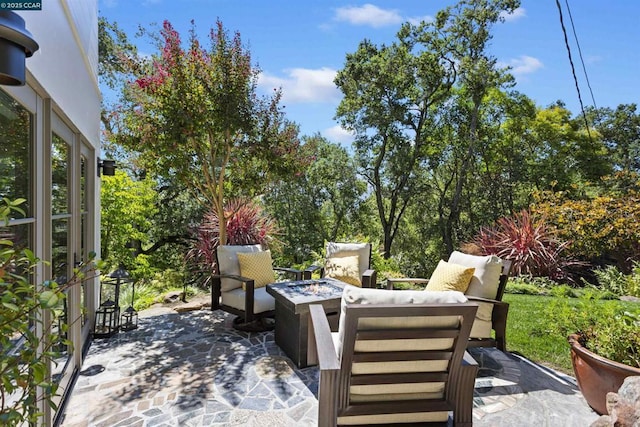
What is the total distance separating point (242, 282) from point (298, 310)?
1.26 m

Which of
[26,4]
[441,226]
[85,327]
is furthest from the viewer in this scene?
[441,226]

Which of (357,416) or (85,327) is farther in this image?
(85,327)

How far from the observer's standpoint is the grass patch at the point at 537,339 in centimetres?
353

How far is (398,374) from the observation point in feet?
6.43

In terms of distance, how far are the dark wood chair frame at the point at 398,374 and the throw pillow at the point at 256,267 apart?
2651 millimetres

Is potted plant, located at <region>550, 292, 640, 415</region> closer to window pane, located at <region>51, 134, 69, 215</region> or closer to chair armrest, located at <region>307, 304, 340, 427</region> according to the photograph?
chair armrest, located at <region>307, 304, 340, 427</region>

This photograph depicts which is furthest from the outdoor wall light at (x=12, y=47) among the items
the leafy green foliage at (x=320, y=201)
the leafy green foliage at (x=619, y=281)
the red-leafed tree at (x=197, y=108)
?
the leafy green foliage at (x=320, y=201)

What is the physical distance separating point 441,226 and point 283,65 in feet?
28.4

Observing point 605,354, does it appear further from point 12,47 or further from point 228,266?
point 228,266

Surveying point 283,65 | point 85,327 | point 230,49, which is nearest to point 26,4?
point 85,327

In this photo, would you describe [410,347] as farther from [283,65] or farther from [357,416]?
[283,65]

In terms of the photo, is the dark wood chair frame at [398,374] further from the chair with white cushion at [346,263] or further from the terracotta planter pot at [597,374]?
the chair with white cushion at [346,263]

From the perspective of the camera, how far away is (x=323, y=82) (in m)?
14.1

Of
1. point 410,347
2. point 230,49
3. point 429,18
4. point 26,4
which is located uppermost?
point 429,18
